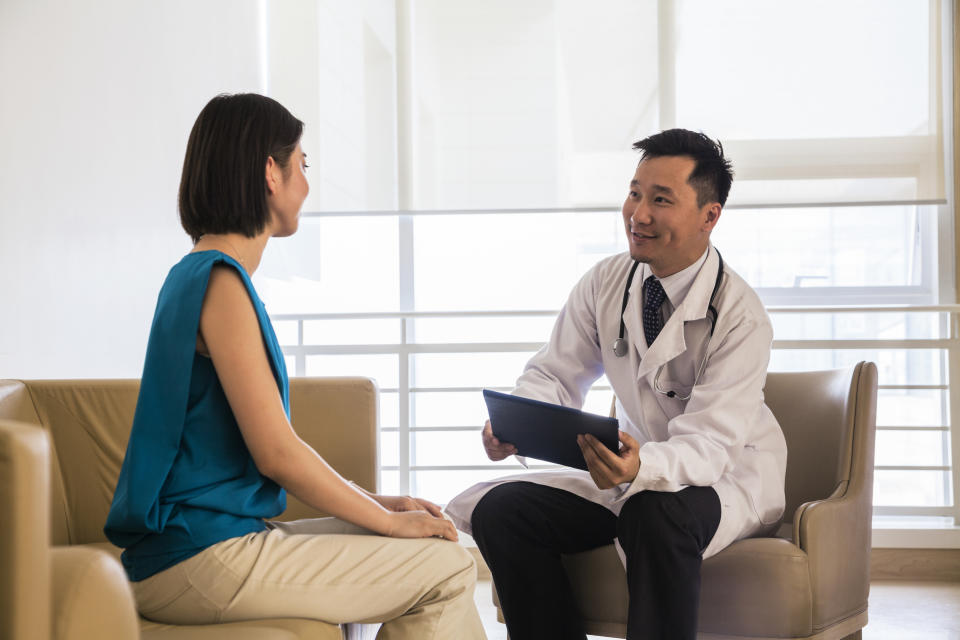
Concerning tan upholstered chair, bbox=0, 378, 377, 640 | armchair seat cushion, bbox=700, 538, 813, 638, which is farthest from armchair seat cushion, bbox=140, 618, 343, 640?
armchair seat cushion, bbox=700, 538, 813, 638

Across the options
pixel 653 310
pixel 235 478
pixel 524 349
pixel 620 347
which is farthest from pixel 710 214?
pixel 524 349

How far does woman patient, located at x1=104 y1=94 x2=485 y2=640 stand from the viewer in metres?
1.18

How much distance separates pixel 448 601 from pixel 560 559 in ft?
1.57

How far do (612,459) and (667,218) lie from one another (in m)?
0.62

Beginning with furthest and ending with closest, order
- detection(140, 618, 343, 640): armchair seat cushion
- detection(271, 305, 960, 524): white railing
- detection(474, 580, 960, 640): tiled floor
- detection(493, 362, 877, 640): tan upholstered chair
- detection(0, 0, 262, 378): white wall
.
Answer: detection(271, 305, 960, 524): white railing, detection(474, 580, 960, 640): tiled floor, detection(0, 0, 262, 378): white wall, detection(493, 362, 877, 640): tan upholstered chair, detection(140, 618, 343, 640): armchair seat cushion

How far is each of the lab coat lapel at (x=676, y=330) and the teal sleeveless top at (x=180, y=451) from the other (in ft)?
2.89

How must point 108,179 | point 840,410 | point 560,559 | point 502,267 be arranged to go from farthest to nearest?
point 502,267, point 108,179, point 840,410, point 560,559

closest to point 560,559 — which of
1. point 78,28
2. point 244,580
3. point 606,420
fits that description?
point 606,420

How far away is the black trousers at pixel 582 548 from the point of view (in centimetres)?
147

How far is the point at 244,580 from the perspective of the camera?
3.91 feet

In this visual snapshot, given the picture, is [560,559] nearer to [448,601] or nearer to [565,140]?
[448,601]

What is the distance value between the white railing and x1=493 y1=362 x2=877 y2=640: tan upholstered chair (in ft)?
4.04

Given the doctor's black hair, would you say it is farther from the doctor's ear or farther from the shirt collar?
the shirt collar

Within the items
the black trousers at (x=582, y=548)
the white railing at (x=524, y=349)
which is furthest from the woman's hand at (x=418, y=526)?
the white railing at (x=524, y=349)
